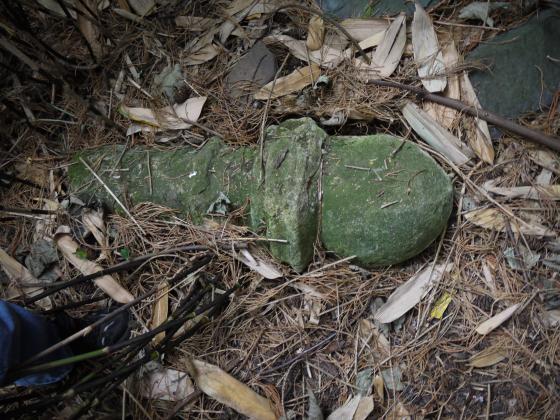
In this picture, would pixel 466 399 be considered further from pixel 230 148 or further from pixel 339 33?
pixel 339 33

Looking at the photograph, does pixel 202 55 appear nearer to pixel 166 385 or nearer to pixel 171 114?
pixel 171 114

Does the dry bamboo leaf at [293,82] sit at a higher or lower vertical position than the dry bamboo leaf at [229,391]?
higher

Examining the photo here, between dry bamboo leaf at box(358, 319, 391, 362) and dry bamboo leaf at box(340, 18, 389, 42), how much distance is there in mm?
1210

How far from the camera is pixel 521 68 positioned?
5.36ft

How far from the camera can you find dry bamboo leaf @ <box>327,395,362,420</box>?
61.2 inches

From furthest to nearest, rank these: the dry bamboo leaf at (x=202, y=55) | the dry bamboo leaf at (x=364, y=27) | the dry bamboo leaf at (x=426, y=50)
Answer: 1. the dry bamboo leaf at (x=202, y=55)
2. the dry bamboo leaf at (x=364, y=27)
3. the dry bamboo leaf at (x=426, y=50)

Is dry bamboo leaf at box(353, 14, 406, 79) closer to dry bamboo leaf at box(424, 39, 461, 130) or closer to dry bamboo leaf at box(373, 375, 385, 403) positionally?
dry bamboo leaf at box(424, 39, 461, 130)

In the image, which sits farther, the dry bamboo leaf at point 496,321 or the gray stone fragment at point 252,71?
the gray stone fragment at point 252,71

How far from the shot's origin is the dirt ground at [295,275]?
154 centimetres

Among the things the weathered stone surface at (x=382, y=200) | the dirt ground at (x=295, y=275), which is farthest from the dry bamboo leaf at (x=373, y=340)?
the weathered stone surface at (x=382, y=200)

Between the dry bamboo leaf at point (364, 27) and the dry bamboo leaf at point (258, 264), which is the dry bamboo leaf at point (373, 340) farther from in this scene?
the dry bamboo leaf at point (364, 27)

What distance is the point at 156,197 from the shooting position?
1.81 m

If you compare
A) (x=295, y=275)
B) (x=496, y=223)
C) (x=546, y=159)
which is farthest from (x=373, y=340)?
(x=546, y=159)

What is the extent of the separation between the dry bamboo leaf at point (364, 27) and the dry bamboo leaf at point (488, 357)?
1349mm
